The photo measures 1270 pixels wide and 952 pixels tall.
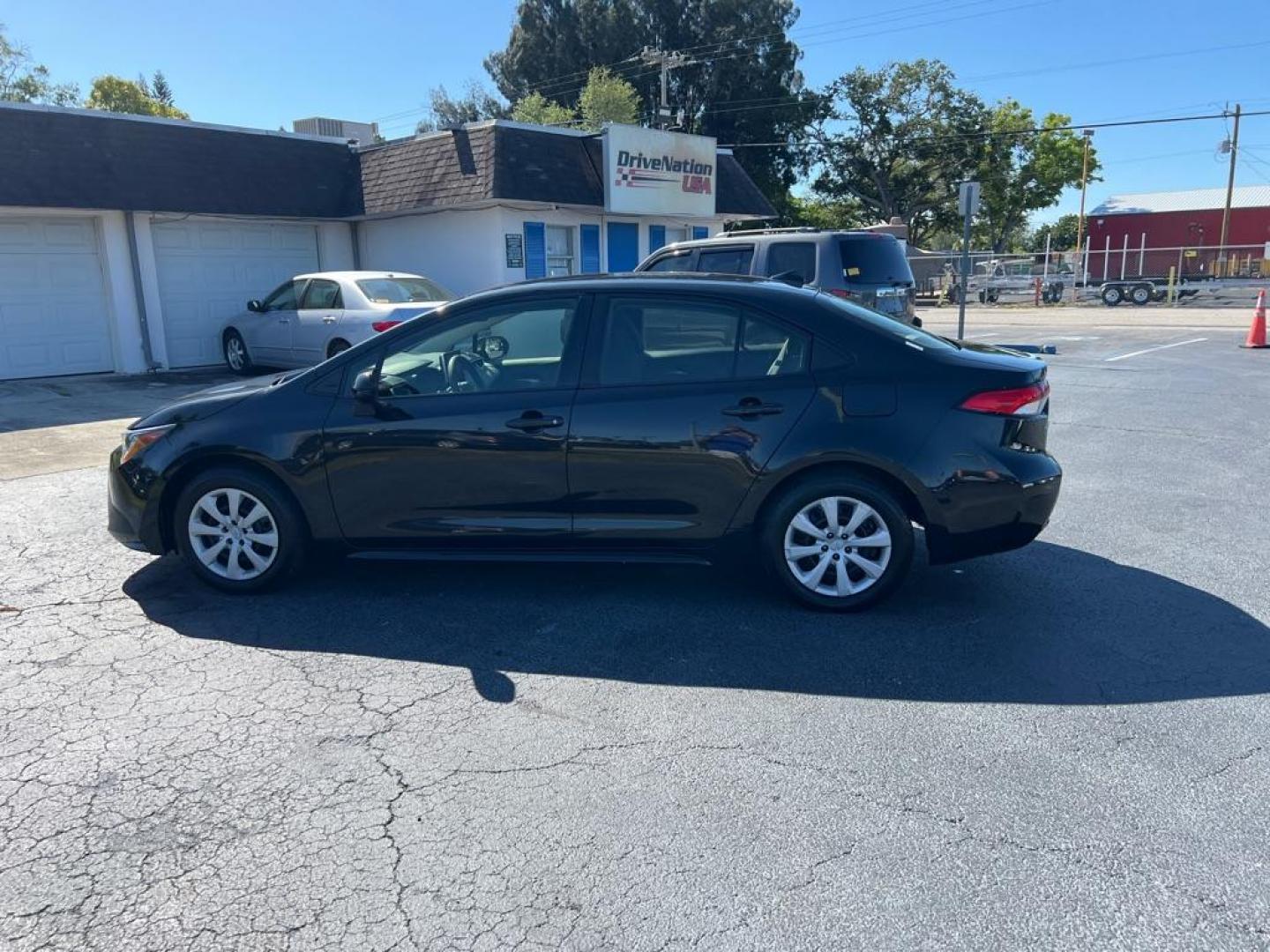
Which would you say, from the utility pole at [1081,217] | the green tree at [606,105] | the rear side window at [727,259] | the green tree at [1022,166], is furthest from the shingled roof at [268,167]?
the green tree at [1022,166]

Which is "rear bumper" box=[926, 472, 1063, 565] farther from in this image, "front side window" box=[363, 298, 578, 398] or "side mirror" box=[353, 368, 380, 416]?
"side mirror" box=[353, 368, 380, 416]

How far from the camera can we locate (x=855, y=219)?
57.1 meters

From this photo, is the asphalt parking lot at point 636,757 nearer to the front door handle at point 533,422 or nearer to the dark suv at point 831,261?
the front door handle at point 533,422

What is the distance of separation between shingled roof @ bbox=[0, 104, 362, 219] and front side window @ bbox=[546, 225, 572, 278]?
3.54 metres

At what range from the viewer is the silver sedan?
12898mm

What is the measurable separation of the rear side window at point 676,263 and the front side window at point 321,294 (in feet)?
15.1

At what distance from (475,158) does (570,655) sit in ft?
44.1

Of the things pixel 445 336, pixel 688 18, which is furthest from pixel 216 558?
pixel 688 18

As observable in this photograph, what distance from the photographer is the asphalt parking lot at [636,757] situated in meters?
2.62

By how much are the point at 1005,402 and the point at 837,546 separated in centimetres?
107

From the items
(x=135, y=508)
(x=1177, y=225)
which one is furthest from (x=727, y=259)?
(x=1177, y=225)

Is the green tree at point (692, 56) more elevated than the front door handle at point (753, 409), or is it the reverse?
the green tree at point (692, 56)

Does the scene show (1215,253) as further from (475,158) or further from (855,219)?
(475,158)

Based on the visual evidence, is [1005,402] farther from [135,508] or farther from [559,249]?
[559,249]
